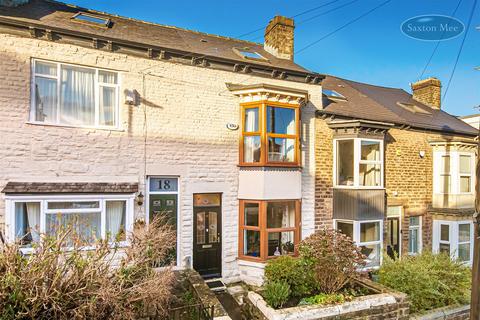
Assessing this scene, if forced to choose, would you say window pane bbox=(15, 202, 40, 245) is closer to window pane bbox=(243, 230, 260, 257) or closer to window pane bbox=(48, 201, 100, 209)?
window pane bbox=(48, 201, 100, 209)

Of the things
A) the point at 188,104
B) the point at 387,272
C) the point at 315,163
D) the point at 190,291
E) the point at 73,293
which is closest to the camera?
the point at 73,293

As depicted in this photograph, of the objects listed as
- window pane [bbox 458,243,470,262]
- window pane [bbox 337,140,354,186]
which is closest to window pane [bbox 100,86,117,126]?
window pane [bbox 337,140,354,186]

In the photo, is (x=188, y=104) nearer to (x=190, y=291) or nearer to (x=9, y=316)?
(x=190, y=291)

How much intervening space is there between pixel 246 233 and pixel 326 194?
337cm

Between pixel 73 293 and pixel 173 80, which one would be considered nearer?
pixel 73 293

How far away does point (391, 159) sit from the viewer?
12984 mm

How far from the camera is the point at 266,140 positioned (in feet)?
33.1

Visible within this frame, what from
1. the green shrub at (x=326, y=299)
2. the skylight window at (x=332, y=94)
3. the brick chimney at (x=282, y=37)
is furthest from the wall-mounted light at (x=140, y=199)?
the skylight window at (x=332, y=94)

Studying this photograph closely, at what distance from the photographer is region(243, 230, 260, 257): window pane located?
1016 centimetres

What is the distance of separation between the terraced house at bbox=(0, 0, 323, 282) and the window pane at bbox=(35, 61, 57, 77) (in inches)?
1.6

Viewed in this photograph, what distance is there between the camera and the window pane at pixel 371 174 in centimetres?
1201

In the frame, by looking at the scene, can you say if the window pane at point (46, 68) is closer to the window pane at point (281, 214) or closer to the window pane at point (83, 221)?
the window pane at point (83, 221)

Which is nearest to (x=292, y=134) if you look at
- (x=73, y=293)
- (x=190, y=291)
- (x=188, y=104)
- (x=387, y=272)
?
(x=188, y=104)

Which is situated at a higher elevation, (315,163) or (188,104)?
(188,104)
